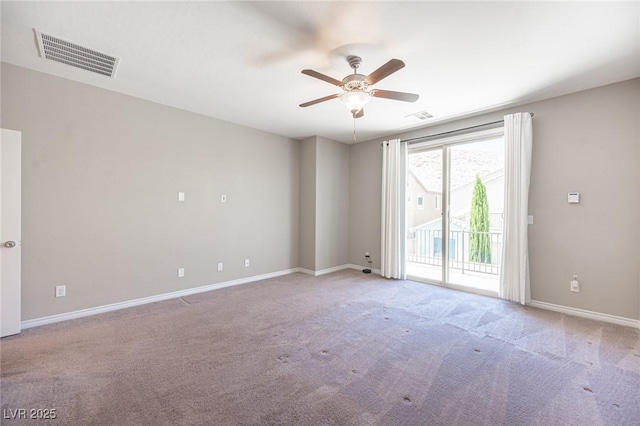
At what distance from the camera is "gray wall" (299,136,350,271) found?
18.0 feet

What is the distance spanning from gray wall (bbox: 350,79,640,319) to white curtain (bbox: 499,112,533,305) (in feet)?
0.47

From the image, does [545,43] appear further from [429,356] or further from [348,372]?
[348,372]

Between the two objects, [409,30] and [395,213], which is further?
[395,213]

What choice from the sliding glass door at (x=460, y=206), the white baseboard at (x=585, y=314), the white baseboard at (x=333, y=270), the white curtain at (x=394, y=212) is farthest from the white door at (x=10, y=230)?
the white baseboard at (x=585, y=314)

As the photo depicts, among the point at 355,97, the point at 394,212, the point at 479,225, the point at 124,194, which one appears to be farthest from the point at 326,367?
the point at 479,225

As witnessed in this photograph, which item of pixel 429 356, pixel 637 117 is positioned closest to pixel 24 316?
pixel 429 356

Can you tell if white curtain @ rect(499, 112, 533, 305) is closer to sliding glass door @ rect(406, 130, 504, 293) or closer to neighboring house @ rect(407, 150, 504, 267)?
sliding glass door @ rect(406, 130, 504, 293)

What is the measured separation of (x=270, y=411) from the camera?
178 cm

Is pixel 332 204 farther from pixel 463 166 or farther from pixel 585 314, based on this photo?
pixel 585 314

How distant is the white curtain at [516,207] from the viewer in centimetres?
371

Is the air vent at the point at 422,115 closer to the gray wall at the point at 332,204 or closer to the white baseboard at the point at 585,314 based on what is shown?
the gray wall at the point at 332,204

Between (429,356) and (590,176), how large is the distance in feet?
9.99

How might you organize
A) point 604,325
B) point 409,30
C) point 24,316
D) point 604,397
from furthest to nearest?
1. point 604,325
2. point 24,316
3. point 409,30
4. point 604,397

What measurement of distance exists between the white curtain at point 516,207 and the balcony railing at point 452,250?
0.92m
